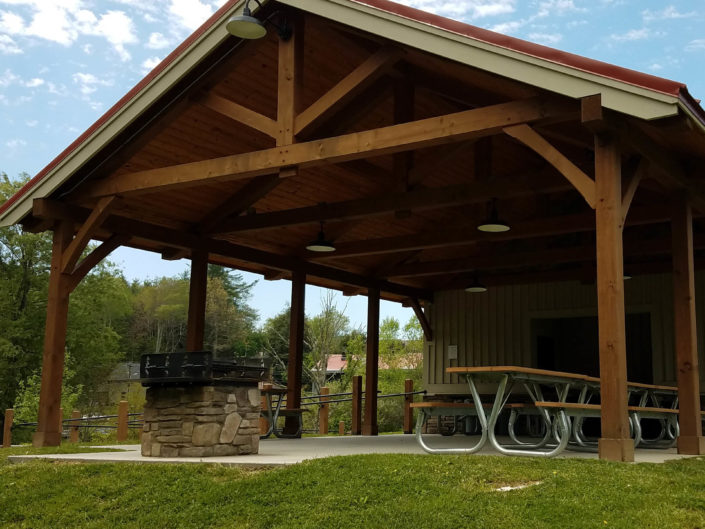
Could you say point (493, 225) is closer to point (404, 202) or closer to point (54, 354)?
point (404, 202)

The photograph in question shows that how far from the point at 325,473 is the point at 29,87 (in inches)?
3930

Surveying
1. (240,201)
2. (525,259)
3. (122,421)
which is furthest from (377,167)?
(122,421)

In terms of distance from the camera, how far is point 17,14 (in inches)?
3388

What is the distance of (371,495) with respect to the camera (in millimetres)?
5719

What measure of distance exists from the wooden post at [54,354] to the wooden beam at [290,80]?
343 centimetres

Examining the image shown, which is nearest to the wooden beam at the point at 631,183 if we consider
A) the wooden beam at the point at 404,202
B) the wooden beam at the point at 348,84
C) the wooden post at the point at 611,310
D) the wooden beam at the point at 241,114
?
the wooden post at the point at 611,310

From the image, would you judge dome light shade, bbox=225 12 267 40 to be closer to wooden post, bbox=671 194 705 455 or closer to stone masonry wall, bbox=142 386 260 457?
stone masonry wall, bbox=142 386 260 457

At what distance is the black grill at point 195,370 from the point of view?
793 centimetres

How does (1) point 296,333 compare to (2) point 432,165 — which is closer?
(2) point 432,165

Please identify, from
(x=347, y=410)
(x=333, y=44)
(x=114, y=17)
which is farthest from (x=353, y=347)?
(x=114, y=17)

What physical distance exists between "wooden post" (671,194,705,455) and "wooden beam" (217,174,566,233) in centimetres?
141

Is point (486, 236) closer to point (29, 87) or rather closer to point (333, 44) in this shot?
point (333, 44)

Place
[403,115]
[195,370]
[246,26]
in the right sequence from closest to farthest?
[246,26] < [195,370] < [403,115]

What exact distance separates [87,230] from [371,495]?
19.0 feet
